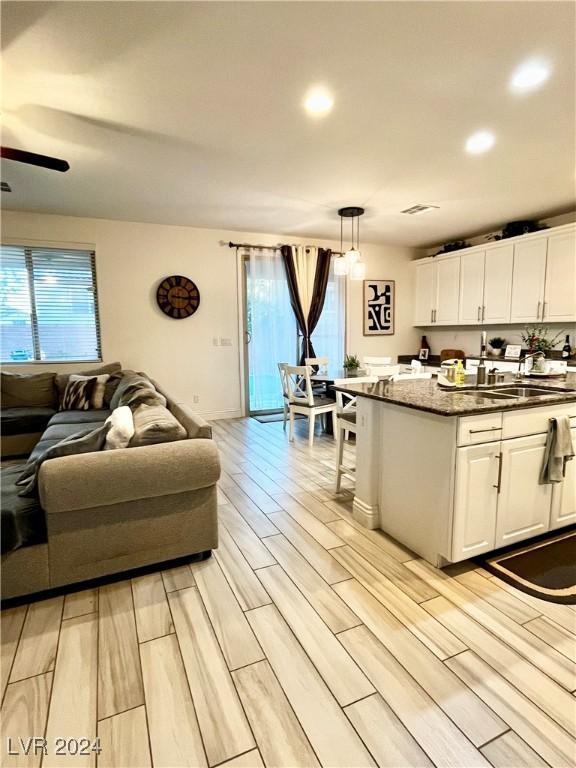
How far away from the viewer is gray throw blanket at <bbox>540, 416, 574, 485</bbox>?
7.48 ft

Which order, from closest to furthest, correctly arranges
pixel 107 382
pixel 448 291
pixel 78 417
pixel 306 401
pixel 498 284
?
pixel 78 417 < pixel 107 382 < pixel 306 401 < pixel 498 284 < pixel 448 291

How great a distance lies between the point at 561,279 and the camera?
15.3 feet

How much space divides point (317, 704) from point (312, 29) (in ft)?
9.25

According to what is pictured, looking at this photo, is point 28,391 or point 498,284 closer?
point 28,391

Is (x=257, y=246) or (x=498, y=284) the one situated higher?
(x=257, y=246)

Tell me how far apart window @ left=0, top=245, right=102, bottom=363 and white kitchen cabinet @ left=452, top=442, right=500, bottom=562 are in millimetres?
4625

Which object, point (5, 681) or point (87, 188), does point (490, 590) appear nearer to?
point (5, 681)

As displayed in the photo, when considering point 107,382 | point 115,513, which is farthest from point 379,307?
point 115,513

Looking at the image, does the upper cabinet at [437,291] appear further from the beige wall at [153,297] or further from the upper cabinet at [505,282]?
the beige wall at [153,297]

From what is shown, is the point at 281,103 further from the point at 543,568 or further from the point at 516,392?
the point at 543,568

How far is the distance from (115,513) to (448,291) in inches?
232

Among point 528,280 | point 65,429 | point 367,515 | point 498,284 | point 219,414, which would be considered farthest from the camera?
point 219,414

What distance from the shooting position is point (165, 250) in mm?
5262

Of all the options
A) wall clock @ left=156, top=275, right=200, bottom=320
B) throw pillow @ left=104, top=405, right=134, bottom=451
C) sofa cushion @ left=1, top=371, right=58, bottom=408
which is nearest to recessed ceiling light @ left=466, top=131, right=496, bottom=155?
throw pillow @ left=104, top=405, right=134, bottom=451
